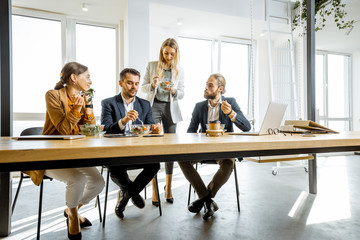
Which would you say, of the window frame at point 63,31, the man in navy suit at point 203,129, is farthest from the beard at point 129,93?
the window frame at point 63,31

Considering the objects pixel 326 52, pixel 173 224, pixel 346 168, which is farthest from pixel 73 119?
pixel 326 52

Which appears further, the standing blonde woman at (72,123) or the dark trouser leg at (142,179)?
the dark trouser leg at (142,179)

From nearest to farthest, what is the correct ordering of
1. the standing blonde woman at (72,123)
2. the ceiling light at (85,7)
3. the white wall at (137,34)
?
the standing blonde woman at (72,123) → the white wall at (137,34) → the ceiling light at (85,7)

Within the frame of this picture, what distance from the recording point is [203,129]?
2436 mm

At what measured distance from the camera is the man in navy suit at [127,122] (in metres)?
1.85

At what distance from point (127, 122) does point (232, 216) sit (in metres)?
1.16

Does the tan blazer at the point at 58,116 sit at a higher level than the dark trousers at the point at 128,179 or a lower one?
higher

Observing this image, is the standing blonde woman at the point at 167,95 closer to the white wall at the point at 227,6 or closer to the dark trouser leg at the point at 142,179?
the dark trouser leg at the point at 142,179

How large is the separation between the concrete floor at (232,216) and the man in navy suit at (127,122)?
8.9 inches

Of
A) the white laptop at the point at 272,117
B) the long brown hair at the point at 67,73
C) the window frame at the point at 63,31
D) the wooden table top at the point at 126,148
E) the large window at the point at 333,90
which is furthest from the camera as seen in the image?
the large window at the point at 333,90

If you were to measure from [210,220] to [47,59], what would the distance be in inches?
142

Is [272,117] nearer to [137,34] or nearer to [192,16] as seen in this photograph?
[137,34]

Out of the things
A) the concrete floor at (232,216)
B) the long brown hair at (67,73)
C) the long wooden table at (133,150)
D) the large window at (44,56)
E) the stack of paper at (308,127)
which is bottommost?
the concrete floor at (232,216)

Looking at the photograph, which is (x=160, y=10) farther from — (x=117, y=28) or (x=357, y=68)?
(x=357, y=68)
